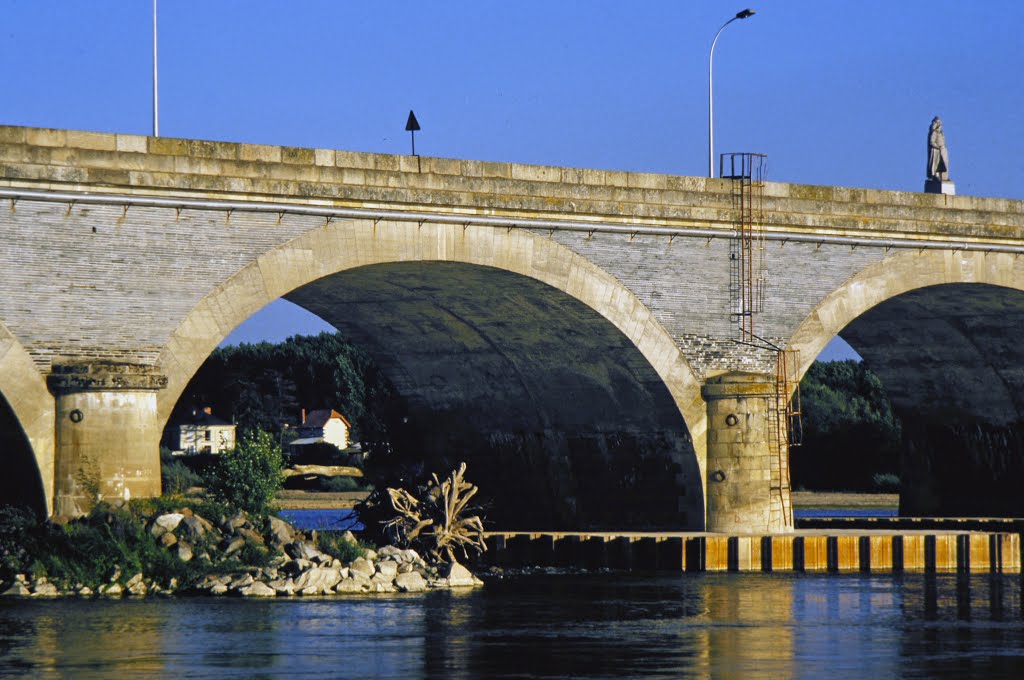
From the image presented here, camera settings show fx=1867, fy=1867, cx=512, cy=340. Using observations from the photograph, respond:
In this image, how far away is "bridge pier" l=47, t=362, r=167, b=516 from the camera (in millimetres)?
28750

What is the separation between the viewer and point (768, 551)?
35094 mm

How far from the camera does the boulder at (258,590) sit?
28577 mm

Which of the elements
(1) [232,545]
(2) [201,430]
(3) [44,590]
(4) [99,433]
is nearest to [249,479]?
(1) [232,545]

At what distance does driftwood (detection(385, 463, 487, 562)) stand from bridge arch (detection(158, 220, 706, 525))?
13.3 feet

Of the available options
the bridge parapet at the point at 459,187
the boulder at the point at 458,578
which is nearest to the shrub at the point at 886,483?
the bridge parapet at the point at 459,187

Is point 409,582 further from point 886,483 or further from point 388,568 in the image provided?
point 886,483

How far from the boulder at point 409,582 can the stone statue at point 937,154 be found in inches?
675

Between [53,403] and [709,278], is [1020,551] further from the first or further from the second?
[53,403]

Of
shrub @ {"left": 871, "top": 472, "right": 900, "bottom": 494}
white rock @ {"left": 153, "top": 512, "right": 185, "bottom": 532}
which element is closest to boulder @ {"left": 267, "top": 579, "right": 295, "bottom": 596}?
white rock @ {"left": 153, "top": 512, "right": 185, "bottom": 532}

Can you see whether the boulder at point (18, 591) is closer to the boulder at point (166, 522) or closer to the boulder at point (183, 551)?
the boulder at point (166, 522)

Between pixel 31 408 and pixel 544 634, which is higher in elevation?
pixel 31 408

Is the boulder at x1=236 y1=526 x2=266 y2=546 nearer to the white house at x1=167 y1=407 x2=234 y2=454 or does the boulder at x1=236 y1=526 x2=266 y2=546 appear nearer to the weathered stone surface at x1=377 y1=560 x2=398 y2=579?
the weathered stone surface at x1=377 y1=560 x2=398 y2=579

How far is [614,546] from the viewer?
36000 millimetres

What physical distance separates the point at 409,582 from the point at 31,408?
6.74m
